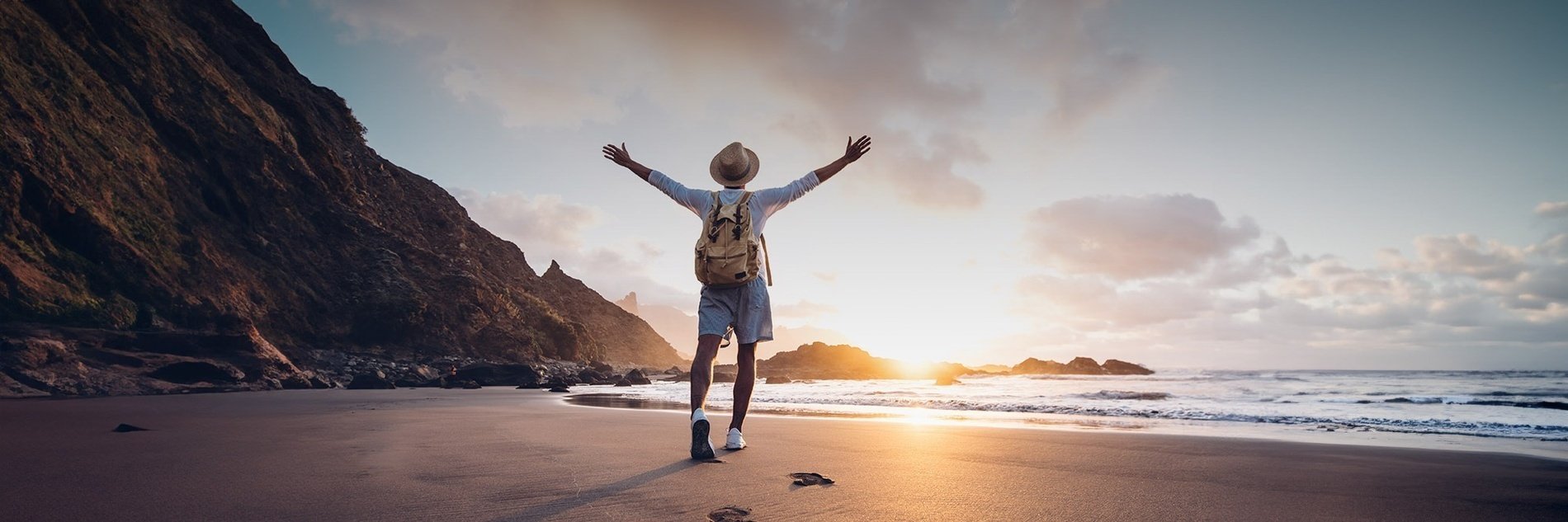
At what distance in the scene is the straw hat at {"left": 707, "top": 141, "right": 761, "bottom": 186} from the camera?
4.64 metres

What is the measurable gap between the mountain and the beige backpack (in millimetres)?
14349

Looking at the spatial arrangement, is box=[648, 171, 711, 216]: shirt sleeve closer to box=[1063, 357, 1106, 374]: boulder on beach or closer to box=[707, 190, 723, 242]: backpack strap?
box=[707, 190, 723, 242]: backpack strap

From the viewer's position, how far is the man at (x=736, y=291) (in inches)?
168

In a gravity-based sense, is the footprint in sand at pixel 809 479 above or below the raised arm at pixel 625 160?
below

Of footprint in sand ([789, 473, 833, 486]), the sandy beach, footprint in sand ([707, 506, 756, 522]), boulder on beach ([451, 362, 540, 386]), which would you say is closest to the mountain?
boulder on beach ([451, 362, 540, 386])

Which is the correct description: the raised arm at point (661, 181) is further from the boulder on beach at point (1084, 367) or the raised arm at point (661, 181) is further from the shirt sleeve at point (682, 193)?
the boulder on beach at point (1084, 367)

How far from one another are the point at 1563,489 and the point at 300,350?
33251 millimetres

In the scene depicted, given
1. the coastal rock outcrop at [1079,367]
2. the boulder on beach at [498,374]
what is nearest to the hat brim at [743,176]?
the boulder on beach at [498,374]

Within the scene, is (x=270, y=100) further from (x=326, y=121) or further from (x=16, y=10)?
(x=16, y=10)

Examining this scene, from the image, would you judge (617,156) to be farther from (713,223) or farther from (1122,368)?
(1122,368)

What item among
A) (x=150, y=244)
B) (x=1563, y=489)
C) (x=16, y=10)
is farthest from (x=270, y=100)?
(x=1563, y=489)

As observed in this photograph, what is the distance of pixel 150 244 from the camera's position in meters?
24.1

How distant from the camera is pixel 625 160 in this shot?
15.6 ft

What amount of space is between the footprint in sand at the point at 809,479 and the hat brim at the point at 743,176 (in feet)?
6.78
